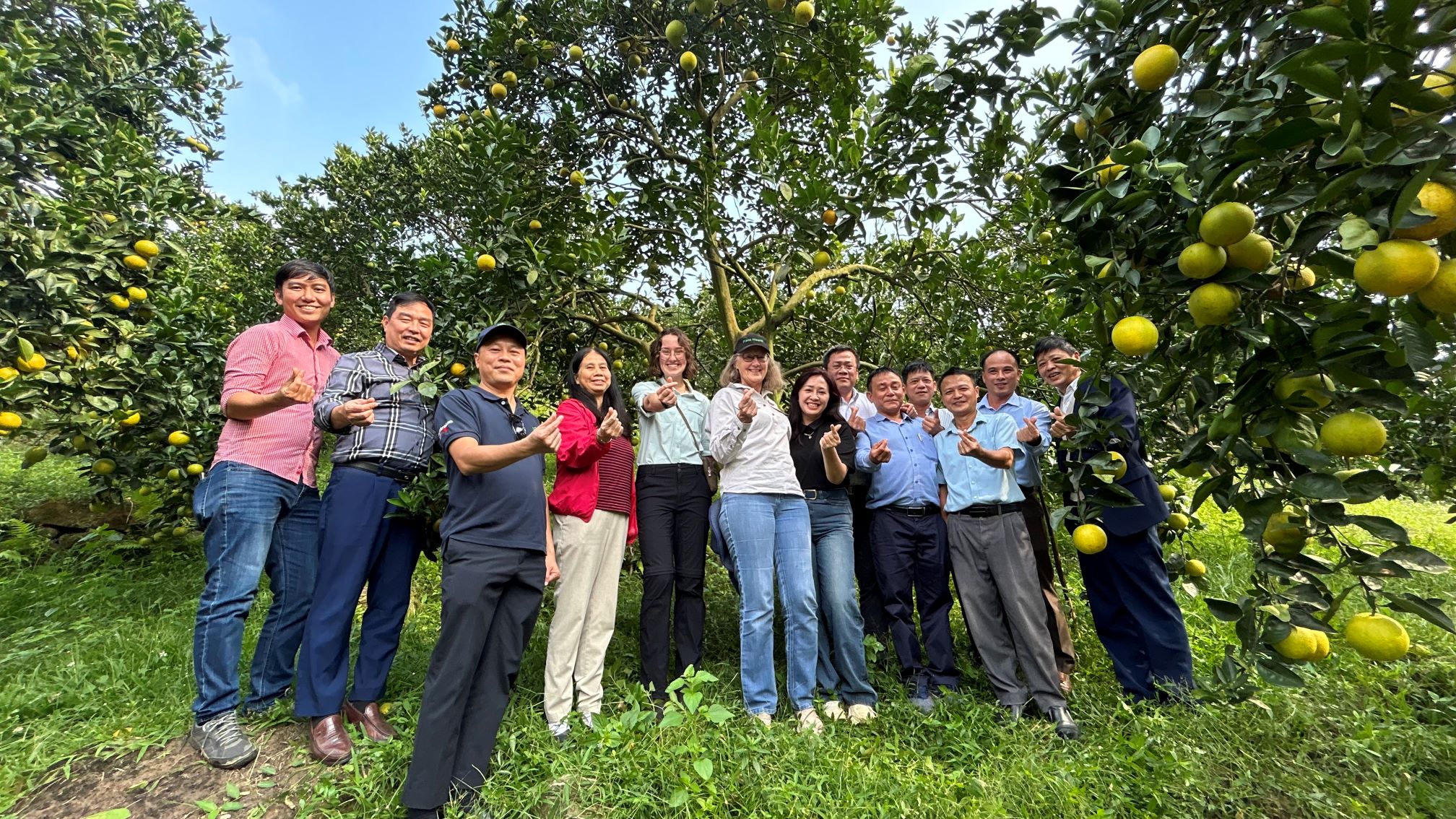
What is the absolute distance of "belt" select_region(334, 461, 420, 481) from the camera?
237 cm

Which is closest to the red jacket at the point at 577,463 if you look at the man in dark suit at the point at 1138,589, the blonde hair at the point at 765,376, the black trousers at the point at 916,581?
the blonde hair at the point at 765,376

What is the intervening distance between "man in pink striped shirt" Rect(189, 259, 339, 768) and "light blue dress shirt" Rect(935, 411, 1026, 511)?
2794 millimetres

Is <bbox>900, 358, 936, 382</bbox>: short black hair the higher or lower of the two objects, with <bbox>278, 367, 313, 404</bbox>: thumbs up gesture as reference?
lower

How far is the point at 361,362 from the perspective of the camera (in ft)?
8.11

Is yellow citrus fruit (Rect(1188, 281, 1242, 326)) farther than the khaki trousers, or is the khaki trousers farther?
the khaki trousers

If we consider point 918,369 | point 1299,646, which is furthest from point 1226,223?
point 918,369

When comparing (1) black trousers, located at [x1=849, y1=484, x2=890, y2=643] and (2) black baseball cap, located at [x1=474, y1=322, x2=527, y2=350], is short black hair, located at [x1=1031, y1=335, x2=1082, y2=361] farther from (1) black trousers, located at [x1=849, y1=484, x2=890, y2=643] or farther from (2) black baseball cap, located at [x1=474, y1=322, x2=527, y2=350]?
(2) black baseball cap, located at [x1=474, y1=322, x2=527, y2=350]

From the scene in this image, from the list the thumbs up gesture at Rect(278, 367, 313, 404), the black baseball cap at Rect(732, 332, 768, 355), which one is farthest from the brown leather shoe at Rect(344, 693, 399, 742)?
the black baseball cap at Rect(732, 332, 768, 355)

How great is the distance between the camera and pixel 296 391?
2164 millimetres

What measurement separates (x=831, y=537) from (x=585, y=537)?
1189 mm

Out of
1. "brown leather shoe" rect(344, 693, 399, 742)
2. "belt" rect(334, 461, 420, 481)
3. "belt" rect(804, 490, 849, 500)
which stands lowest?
"brown leather shoe" rect(344, 693, 399, 742)

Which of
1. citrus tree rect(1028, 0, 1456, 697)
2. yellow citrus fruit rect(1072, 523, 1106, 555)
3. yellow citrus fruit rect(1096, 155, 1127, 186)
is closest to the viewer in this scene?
citrus tree rect(1028, 0, 1456, 697)

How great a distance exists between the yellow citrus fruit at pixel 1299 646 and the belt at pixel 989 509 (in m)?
1.91

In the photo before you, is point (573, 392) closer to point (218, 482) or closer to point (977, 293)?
point (218, 482)
